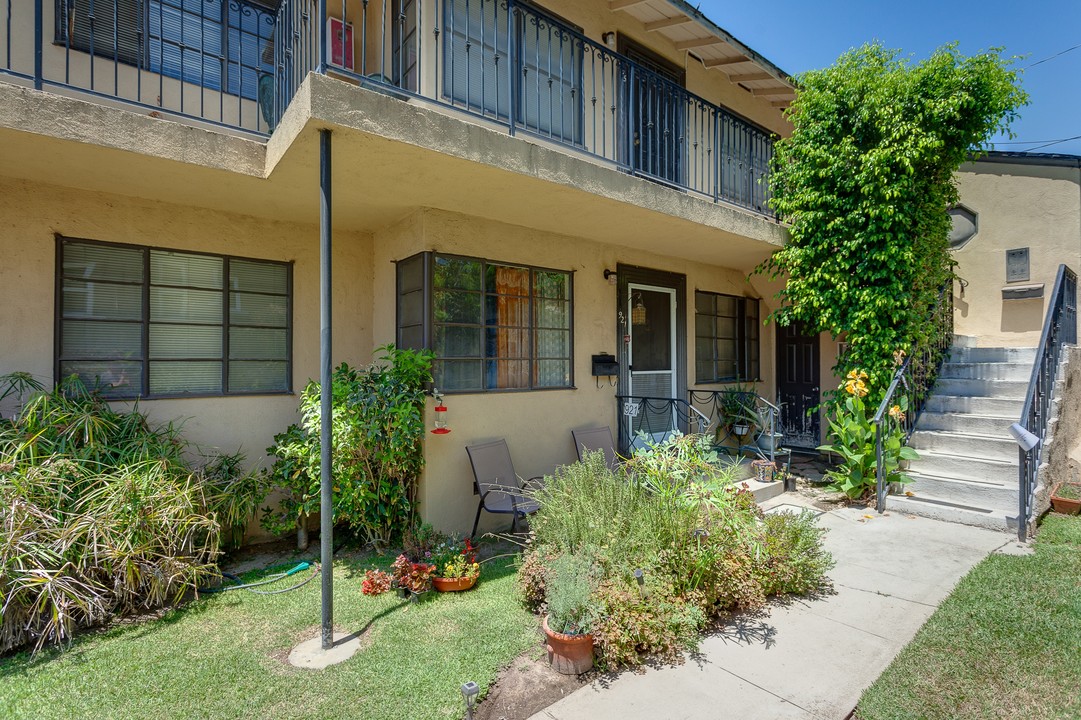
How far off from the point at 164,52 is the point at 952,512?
9125 millimetres

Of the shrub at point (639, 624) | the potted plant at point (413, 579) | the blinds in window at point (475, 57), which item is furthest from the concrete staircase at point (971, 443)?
the blinds in window at point (475, 57)

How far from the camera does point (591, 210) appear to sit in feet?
17.5

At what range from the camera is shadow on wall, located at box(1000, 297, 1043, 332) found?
803cm

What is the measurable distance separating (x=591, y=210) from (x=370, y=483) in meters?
3.28

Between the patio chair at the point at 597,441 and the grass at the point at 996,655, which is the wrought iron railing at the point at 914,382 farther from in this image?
the patio chair at the point at 597,441

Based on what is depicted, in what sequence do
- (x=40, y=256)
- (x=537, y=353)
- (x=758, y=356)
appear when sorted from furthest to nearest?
1. (x=758, y=356)
2. (x=537, y=353)
3. (x=40, y=256)

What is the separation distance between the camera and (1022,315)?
8.19 metres

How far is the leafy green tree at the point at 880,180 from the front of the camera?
20.0ft

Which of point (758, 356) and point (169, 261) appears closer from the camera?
point (169, 261)

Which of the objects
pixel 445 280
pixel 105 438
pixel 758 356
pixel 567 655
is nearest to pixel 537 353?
pixel 445 280

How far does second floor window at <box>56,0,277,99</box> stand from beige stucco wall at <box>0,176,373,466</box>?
4.39ft

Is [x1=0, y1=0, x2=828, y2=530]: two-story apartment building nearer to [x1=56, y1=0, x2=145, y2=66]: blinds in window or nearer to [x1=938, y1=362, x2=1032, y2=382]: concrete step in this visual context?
[x1=56, y1=0, x2=145, y2=66]: blinds in window

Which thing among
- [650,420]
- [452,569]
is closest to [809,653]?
[452,569]

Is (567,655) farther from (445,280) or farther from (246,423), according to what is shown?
(246,423)
